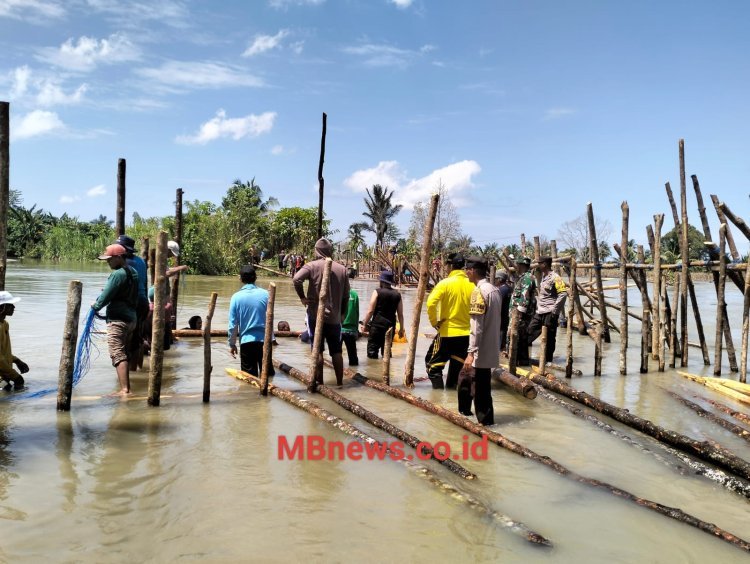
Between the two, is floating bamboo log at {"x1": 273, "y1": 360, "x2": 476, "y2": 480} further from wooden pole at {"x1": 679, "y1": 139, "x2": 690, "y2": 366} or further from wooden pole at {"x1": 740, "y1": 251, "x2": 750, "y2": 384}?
wooden pole at {"x1": 679, "y1": 139, "x2": 690, "y2": 366}

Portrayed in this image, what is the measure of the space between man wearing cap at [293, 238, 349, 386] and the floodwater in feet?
2.18

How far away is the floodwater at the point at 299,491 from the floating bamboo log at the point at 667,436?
15 centimetres

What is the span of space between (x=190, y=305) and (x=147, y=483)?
1613cm

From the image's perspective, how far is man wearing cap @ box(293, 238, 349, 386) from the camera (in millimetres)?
7891

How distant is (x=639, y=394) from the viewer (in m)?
8.76

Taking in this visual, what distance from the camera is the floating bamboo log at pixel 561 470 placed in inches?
165

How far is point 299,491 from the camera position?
189 inches

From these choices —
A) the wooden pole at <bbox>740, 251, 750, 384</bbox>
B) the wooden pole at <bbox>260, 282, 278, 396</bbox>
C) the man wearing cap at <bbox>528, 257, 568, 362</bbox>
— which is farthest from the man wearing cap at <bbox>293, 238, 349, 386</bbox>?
the wooden pole at <bbox>740, 251, 750, 384</bbox>

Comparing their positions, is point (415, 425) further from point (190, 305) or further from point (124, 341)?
point (190, 305)

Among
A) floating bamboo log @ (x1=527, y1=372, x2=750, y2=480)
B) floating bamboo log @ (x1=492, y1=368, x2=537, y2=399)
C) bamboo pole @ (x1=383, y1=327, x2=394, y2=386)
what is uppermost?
bamboo pole @ (x1=383, y1=327, x2=394, y2=386)

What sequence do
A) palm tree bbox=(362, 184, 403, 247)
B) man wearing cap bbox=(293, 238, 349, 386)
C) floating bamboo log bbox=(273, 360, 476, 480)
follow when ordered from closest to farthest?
floating bamboo log bbox=(273, 360, 476, 480), man wearing cap bbox=(293, 238, 349, 386), palm tree bbox=(362, 184, 403, 247)

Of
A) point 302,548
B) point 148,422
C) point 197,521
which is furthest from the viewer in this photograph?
point 148,422

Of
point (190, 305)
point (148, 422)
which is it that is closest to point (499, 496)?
point (148, 422)

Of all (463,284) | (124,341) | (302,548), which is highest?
(463,284)
